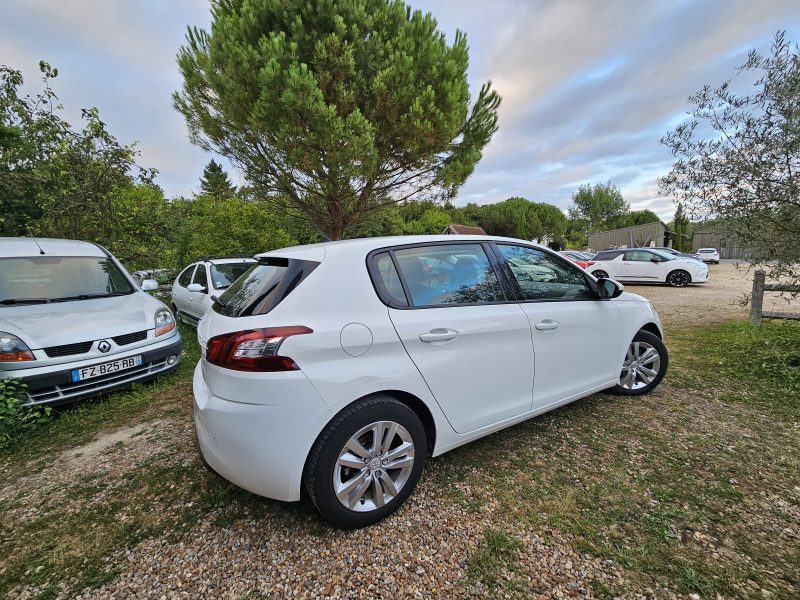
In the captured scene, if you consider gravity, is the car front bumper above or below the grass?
above

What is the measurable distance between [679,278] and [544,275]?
44.4 feet

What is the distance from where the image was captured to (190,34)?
9.26m

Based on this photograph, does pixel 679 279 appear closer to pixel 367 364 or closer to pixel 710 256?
pixel 367 364

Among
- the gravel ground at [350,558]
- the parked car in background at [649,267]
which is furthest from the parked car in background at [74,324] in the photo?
the parked car in background at [649,267]

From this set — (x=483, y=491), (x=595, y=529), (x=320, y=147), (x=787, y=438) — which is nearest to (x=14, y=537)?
(x=483, y=491)

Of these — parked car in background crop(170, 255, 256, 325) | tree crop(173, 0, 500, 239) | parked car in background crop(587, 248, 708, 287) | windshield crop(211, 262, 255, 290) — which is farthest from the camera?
parked car in background crop(587, 248, 708, 287)

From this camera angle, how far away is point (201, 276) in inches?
251

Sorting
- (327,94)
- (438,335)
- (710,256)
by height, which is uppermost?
(327,94)

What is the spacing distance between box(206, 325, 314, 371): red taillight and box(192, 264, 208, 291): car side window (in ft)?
15.6

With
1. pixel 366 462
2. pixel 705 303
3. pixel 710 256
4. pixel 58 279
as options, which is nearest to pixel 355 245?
pixel 366 462

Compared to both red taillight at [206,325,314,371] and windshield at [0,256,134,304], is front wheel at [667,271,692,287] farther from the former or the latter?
windshield at [0,256,134,304]

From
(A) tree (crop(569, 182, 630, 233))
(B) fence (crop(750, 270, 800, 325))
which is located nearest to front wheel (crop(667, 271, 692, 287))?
(B) fence (crop(750, 270, 800, 325))

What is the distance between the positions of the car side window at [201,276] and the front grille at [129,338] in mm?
2307

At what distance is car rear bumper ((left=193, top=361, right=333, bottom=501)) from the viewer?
1706 mm
